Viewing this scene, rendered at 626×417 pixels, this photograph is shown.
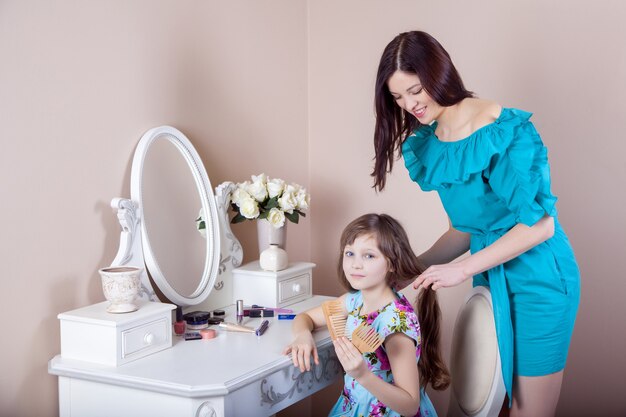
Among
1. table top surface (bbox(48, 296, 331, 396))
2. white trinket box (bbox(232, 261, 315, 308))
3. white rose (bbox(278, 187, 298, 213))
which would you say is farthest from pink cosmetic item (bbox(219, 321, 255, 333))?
white rose (bbox(278, 187, 298, 213))

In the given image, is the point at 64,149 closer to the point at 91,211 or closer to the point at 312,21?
the point at 91,211

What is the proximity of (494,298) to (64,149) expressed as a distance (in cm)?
127

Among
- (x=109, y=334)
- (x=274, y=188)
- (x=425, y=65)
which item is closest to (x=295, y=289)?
(x=274, y=188)

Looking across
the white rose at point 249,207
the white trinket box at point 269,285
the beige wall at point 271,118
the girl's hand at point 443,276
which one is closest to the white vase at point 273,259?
the white trinket box at point 269,285

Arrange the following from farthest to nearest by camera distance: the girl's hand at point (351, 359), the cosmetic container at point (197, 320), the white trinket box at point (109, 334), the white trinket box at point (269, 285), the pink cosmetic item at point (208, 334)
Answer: the white trinket box at point (269, 285) < the cosmetic container at point (197, 320) < the pink cosmetic item at point (208, 334) < the white trinket box at point (109, 334) < the girl's hand at point (351, 359)

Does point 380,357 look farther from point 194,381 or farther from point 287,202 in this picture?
point 287,202

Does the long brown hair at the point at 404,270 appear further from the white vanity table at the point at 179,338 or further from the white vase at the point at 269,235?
the white vase at the point at 269,235

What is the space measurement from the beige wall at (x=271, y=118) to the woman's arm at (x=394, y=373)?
0.85 m

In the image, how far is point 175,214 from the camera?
2174 mm

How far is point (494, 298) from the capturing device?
5.92 ft

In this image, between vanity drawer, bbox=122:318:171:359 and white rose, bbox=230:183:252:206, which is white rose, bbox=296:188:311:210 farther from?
vanity drawer, bbox=122:318:171:359

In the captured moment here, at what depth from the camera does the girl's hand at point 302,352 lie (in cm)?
175

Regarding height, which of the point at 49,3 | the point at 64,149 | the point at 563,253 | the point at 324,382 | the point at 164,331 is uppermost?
the point at 49,3

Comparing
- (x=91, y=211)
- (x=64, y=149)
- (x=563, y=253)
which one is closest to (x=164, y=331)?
(x=91, y=211)
